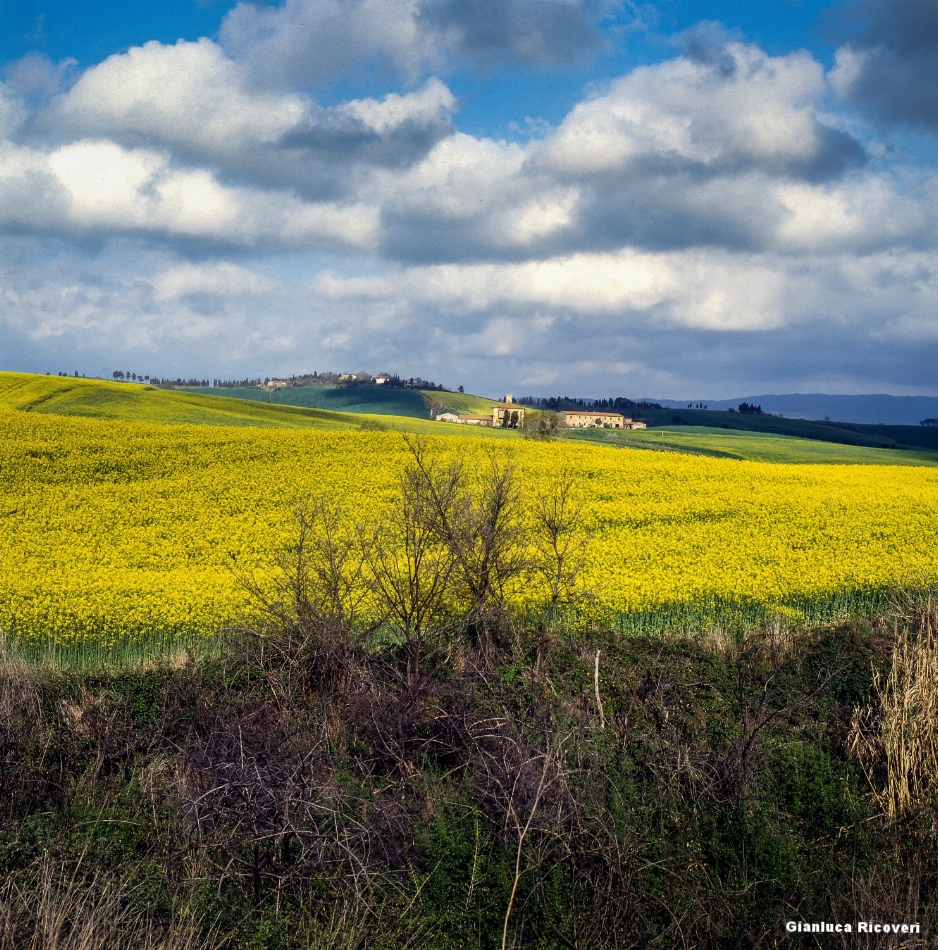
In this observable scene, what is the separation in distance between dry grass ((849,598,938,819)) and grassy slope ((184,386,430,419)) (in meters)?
145

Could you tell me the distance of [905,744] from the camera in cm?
821

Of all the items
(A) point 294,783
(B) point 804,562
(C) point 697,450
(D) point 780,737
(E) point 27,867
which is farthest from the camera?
(C) point 697,450

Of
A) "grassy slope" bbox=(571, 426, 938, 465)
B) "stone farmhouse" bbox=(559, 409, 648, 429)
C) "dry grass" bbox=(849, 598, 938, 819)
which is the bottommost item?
"dry grass" bbox=(849, 598, 938, 819)

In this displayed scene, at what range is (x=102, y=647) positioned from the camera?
48.4ft

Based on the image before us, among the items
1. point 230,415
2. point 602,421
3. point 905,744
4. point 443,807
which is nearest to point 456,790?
point 443,807

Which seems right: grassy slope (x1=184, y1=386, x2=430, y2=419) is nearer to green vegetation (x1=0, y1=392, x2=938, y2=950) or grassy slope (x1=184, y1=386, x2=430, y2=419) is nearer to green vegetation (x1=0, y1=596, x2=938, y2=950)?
green vegetation (x1=0, y1=392, x2=938, y2=950)

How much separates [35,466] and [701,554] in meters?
20.9

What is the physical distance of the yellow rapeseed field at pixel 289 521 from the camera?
17.2 meters

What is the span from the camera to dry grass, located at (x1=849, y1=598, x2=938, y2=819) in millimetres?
8031

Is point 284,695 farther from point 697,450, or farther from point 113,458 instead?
point 697,450

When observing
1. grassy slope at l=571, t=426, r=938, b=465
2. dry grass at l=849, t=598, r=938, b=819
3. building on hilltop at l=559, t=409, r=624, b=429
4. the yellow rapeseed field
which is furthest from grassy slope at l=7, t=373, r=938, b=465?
building on hilltop at l=559, t=409, r=624, b=429

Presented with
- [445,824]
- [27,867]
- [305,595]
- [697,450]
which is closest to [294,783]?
[445,824]

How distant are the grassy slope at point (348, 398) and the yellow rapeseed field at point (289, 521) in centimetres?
12294

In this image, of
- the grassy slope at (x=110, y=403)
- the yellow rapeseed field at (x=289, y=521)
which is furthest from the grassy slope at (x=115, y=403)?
the yellow rapeseed field at (x=289, y=521)
